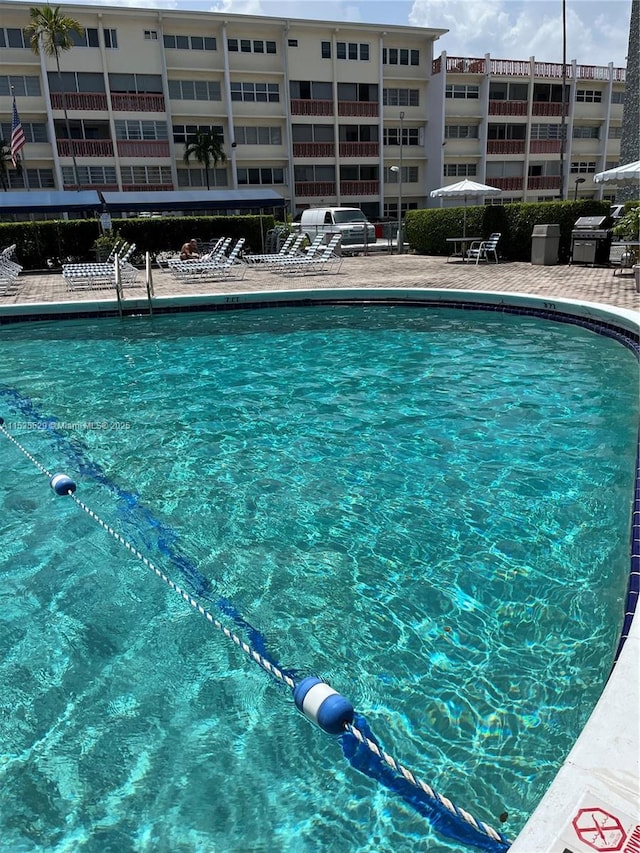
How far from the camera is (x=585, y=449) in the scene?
5.79m

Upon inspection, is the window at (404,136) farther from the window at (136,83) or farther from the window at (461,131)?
the window at (136,83)

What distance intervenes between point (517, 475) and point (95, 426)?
4509 mm

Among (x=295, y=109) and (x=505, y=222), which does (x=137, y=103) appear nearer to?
(x=295, y=109)

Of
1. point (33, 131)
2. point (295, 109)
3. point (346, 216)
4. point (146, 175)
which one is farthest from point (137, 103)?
point (346, 216)

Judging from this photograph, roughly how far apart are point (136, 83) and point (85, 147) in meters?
4.64

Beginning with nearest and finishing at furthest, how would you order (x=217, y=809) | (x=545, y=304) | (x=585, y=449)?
(x=217, y=809) → (x=585, y=449) → (x=545, y=304)

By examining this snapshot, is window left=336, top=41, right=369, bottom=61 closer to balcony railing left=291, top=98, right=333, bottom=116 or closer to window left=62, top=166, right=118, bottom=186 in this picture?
balcony railing left=291, top=98, right=333, bottom=116

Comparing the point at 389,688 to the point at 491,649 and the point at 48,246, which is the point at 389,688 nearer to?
the point at 491,649

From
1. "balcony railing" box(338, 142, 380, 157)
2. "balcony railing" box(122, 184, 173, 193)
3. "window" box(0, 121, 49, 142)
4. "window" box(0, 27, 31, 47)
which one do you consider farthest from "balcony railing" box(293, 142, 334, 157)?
"window" box(0, 27, 31, 47)

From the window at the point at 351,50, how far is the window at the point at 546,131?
12.6 meters

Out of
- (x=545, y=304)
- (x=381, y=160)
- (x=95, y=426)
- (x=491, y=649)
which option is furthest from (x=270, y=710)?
(x=381, y=160)

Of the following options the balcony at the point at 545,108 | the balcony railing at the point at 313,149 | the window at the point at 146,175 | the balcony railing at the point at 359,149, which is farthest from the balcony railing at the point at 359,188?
the balcony at the point at 545,108

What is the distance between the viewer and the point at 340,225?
25453 mm

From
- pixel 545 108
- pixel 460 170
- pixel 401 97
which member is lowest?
pixel 460 170
